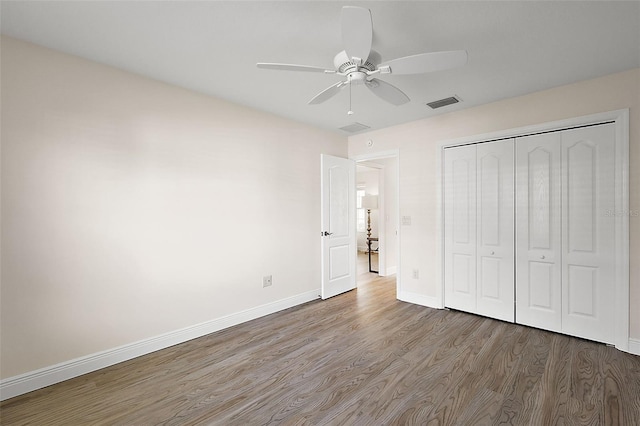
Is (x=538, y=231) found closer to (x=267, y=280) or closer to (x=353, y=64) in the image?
→ (x=353, y=64)

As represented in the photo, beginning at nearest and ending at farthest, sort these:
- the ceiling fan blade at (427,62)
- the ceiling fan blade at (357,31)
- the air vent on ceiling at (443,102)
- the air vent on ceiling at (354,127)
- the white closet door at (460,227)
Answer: the ceiling fan blade at (357,31)
the ceiling fan blade at (427,62)
the air vent on ceiling at (443,102)
the white closet door at (460,227)
the air vent on ceiling at (354,127)

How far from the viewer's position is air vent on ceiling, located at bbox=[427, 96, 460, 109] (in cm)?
318

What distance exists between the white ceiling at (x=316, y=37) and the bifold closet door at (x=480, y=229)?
0.86 m

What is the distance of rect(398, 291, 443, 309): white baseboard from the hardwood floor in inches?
25.6

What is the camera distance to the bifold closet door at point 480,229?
3.27 metres

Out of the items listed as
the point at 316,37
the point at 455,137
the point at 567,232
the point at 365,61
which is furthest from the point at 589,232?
the point at 316,37

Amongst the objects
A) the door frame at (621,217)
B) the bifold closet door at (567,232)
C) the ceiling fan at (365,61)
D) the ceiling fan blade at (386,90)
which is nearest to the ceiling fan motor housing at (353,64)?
the ceiling fan at (365,61)

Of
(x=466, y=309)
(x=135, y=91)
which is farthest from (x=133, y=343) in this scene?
(x=466, y=309)

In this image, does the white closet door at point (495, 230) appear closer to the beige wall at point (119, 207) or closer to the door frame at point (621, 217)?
the door frame at point (621, 217)

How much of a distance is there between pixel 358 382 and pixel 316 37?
8.34 ft

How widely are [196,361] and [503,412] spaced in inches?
92.6

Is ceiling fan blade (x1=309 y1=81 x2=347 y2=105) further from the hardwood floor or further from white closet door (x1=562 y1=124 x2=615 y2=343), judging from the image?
white closet door (x1=562 y1=124 x2=615 y2=343)

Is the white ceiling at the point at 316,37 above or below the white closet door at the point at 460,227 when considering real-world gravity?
above

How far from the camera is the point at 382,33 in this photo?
1.97 metres
